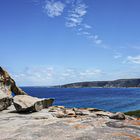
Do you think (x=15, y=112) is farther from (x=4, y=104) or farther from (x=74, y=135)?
(x=74, y=135)

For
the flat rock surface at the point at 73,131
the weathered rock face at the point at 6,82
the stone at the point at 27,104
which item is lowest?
the flat rock surface at the point at 73,131

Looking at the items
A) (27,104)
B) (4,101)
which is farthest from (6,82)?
(27,104)

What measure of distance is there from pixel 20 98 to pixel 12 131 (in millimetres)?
9856

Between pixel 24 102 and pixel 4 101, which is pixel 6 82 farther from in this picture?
pixel 24 102

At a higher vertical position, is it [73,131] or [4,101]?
[4,101]

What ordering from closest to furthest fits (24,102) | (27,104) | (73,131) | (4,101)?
(73,131) → (27,104) → (24,102) → (4,101)

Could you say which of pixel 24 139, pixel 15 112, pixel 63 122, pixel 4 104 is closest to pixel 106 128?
pixel 63 122

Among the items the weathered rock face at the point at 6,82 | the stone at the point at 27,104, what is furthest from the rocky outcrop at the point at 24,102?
the weathered rock face at the point at 6,82

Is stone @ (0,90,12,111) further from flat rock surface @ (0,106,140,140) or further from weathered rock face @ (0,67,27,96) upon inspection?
weathered rock face @ (0,67,27,96)

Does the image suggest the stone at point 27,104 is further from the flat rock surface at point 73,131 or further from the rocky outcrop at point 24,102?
the flat rock surface at point 73,131

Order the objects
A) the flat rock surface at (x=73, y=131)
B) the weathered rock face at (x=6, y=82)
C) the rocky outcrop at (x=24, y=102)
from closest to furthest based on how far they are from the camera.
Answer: the flat rock surface at (x=73, y=131) < the rocky outcrop at (x=24, y=102) < the weathered rock face at (x=6, y=82)

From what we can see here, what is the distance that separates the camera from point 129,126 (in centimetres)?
1333

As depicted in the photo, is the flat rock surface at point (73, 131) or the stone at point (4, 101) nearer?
the flat rock surface at point (73, 131)

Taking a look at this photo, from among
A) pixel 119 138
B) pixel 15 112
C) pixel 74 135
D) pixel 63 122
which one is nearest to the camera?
pixel 119 138
